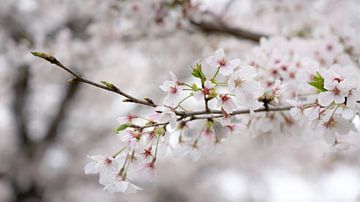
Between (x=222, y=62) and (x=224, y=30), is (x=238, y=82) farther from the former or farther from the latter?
(x=224, y=30)

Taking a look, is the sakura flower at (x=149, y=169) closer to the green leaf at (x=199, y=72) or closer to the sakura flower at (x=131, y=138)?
the sakura flower at (x=131, y=138)

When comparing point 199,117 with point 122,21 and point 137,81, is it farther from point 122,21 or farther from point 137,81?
point 137,81

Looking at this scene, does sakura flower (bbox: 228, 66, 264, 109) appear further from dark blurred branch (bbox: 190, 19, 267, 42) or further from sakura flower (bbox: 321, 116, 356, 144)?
dark blurred branch (bbox: 190, 19, 267, 42)

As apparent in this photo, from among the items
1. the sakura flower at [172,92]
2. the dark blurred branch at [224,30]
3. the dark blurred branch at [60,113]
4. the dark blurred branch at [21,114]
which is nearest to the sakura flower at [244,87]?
the sakura flower at [172,92]

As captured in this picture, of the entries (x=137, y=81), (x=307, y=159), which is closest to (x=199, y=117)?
(x=137, y=81)

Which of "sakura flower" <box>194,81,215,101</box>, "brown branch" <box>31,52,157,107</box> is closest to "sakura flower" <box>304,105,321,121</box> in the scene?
"sakura flower" <box>194,81,215,101</box>
